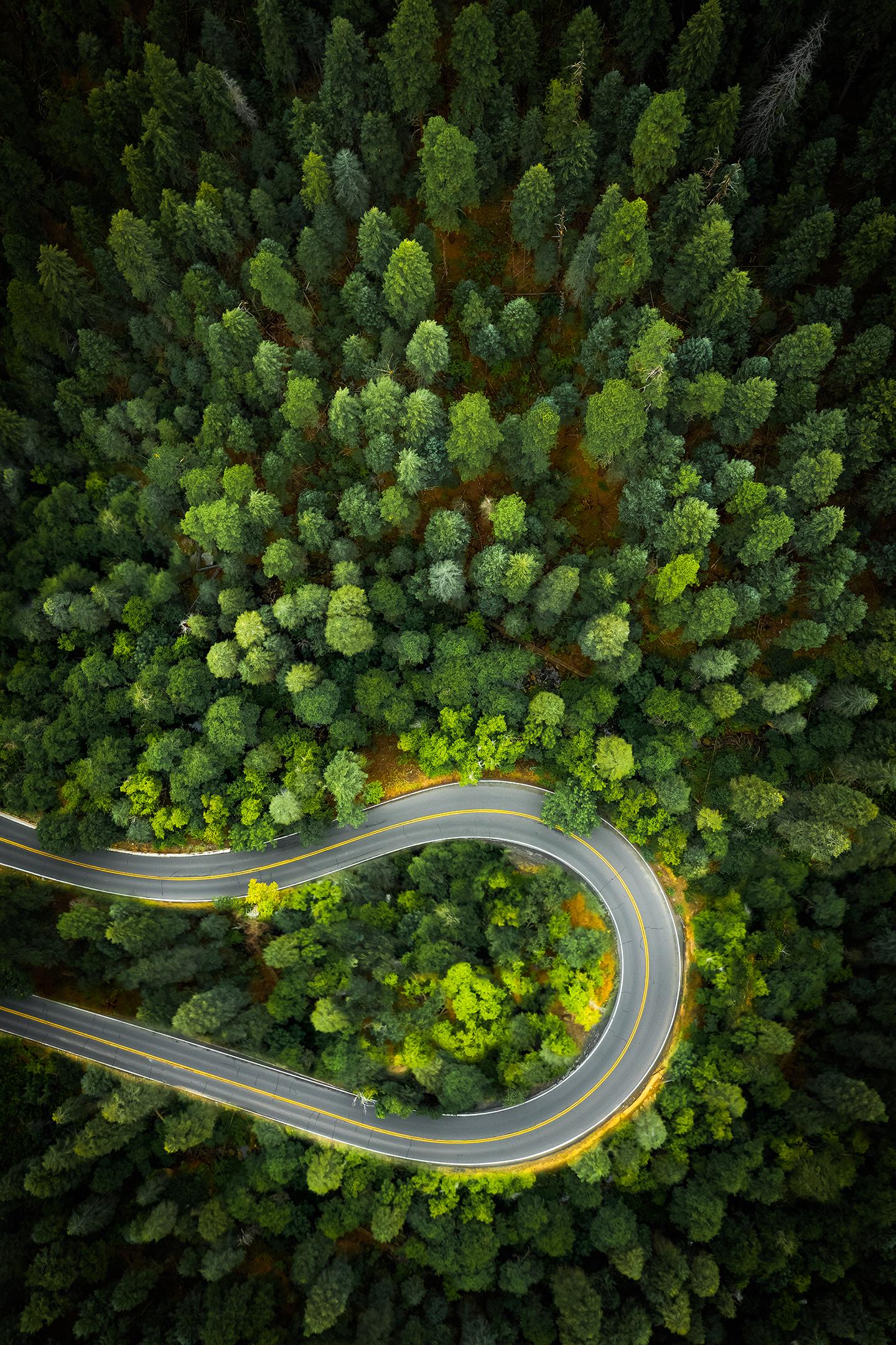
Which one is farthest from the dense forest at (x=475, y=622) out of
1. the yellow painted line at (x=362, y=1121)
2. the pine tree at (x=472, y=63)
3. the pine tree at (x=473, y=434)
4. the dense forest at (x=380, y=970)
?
the yellow painted line at (x=362, y=1121)

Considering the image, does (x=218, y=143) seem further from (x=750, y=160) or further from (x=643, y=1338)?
(x=643, y=1338)

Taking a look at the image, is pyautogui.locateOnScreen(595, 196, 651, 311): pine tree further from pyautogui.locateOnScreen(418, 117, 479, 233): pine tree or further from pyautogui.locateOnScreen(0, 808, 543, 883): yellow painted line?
pyautogui.locateOnScreen(0, 808, 543, 883): yellow painted line

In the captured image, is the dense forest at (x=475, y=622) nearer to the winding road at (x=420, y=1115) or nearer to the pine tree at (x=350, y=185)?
the pine tree at (x=350, y=185)

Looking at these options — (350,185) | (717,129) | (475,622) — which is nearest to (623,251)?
(717,129)

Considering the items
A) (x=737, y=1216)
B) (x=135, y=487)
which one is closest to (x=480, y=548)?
(x=135, y=487)

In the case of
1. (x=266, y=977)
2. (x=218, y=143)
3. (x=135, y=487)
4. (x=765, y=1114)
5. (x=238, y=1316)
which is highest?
(x=218, y=143)

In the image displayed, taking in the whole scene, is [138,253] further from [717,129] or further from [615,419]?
[717,129]

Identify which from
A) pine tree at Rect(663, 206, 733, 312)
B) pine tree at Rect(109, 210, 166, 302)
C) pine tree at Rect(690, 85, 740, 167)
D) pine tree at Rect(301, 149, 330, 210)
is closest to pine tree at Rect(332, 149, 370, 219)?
pine tree at Rect(301, 149, 330, 210)
